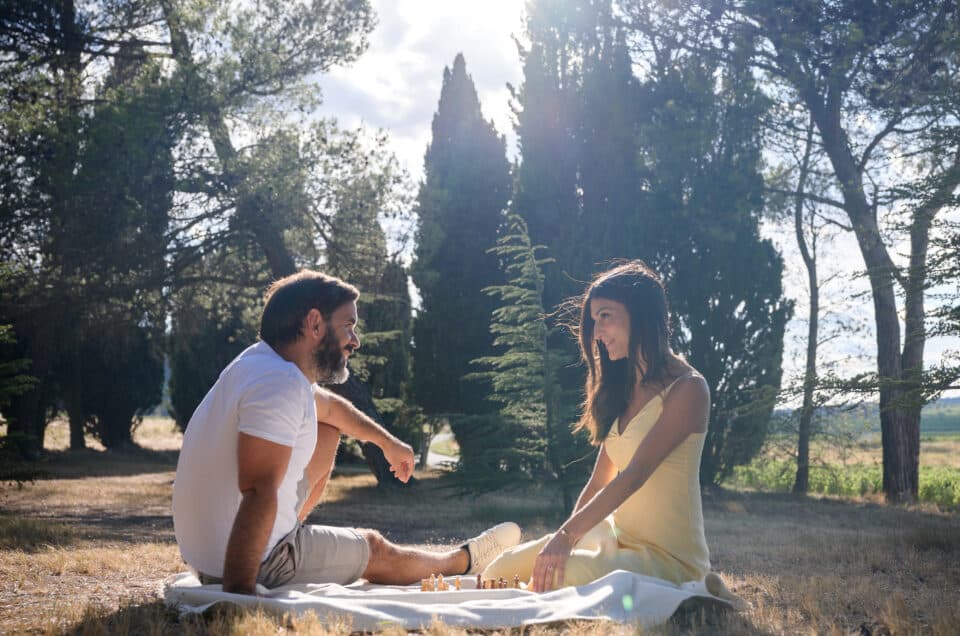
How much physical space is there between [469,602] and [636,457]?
3.29ft

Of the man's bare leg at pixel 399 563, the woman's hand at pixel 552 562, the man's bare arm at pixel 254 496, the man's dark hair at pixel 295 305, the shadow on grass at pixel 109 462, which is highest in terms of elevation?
the man's dark hair at pixel 295 305

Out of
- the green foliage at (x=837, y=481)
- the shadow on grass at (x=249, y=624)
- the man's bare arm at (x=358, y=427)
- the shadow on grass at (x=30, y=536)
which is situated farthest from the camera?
the green foliage at (x=837, y=481)

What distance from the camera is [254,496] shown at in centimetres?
340

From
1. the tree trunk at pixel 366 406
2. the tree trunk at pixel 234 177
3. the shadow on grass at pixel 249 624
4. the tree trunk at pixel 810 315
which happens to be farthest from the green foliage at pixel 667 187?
the shadow on grass at pixel 249 624

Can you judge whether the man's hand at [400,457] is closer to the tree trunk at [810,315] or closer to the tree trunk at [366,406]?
the tree trunk at [366,406]

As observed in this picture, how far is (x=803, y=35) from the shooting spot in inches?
532

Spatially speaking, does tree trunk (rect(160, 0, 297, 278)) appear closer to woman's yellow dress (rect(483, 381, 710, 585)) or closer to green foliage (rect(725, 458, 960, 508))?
green foliage (rect(725, 458, 960, 508))

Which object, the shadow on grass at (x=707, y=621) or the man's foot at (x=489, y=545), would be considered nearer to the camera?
the shadow on grass at (x=707, y=621)

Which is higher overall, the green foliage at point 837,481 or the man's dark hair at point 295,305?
the man's dark hair at point 295,305

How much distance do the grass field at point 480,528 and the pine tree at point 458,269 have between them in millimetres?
2975

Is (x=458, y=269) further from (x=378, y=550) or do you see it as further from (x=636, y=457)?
(x=636, y=457)

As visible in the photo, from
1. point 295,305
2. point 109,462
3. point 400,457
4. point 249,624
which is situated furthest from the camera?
point 109,462

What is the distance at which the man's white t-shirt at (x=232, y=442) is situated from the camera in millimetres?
3477

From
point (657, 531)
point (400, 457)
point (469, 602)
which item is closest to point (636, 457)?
point (657, 531)
